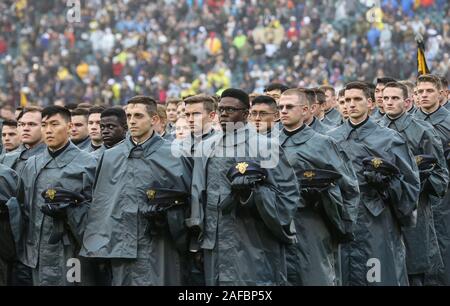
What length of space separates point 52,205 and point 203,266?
1.51 meters

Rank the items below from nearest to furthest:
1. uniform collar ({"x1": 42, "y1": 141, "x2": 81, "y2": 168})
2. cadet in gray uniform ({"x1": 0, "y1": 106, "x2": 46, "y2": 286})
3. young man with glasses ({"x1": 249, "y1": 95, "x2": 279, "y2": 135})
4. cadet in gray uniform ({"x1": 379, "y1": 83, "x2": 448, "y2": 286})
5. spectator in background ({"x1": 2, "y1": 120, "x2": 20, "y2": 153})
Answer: uniform collar ({"x1": 42, "y1": 141, "x2": 81, "y2": 168})
young man with glasses ({"x1": 249, "y1": 95, "x2": 279, "y2": 135})
cadet in gray uniform ({"x1": 0, "y1": 106, "x2": 46, "y2": 286})
cadet in gray uniform ({"x1": 379, "y1": 83, "x2": 448, "y2": 286})
spectator in background ({"x1": 2, "y1": 120, "x2": 20, "y2": 153})

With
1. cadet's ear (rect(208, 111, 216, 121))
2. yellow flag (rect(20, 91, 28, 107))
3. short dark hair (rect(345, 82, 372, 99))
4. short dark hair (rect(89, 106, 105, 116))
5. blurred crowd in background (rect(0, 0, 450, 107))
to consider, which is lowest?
cadet's ear (rect(208, 111, 216, 121))

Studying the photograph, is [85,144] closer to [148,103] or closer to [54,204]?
[148,103]

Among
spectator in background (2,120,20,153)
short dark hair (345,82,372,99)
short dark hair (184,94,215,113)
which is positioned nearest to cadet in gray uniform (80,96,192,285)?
short dark hair (184,94,215,113)

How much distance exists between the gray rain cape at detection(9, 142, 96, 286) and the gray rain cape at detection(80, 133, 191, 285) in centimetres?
29

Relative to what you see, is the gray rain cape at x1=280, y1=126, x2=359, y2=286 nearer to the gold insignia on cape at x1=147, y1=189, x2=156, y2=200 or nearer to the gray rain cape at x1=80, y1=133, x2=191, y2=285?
the gray rain cape at x1=80, y1=133, x2=191, y2=285

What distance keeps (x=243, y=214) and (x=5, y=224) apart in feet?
8.67

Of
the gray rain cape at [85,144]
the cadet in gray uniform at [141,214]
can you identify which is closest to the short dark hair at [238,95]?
the cadet in gray uniform at [141,214]

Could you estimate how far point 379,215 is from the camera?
43.1 feet

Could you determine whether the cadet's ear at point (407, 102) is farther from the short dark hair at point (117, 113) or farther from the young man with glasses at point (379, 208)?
the short dark hair at point (117, 113)

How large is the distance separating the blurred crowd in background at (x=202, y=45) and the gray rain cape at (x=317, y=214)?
17.7 m

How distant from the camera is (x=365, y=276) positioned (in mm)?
13148

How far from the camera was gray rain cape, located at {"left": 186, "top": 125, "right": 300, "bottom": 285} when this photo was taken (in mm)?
11000
